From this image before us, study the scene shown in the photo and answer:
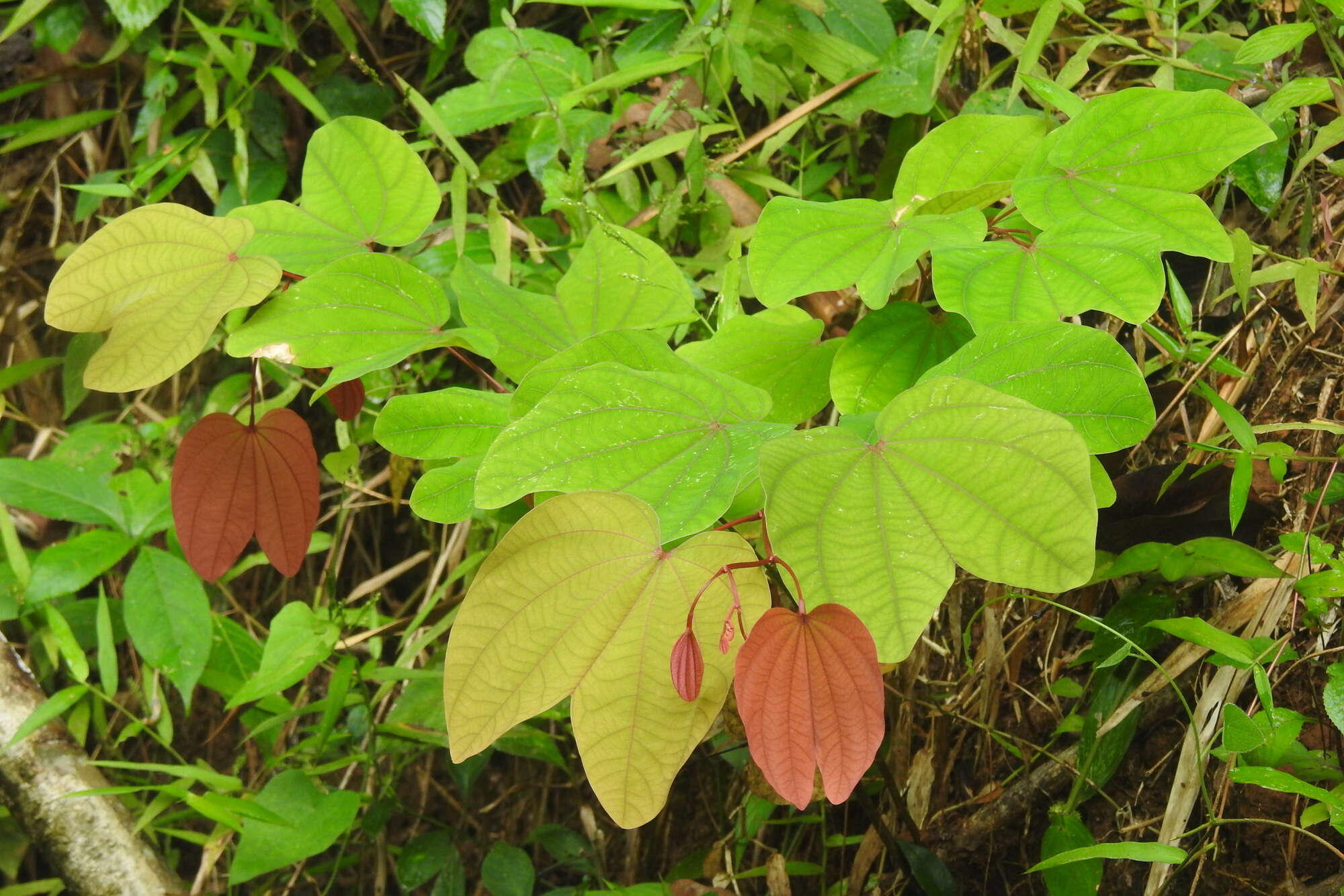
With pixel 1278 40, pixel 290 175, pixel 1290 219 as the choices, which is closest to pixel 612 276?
pixel 1278 40

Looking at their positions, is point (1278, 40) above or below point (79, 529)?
above

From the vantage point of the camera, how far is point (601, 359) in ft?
2.07

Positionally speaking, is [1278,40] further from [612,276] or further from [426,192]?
[426,192]

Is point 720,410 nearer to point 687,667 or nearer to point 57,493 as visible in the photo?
point 687,667

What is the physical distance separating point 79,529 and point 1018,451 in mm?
1799

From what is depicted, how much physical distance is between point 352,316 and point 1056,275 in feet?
1.60

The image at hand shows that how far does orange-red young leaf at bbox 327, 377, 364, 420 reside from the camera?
0.84 meters

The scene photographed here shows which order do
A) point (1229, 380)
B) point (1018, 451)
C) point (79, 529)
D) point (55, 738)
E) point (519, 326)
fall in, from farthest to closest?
point (79, 529), point (55, 738), point (1229, 380), point (519, 326), point (1018, 451)

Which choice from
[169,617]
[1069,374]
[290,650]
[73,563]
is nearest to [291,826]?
[290,650]

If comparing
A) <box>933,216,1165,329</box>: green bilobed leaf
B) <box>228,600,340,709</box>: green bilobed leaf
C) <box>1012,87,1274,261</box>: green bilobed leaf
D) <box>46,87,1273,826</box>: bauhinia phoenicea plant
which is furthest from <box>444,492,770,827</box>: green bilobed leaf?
<box>228,600,340,709</box>: green bilobed leaf

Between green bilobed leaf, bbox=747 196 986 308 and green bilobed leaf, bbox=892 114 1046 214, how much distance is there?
0.08 metres

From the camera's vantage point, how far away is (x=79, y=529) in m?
1.79

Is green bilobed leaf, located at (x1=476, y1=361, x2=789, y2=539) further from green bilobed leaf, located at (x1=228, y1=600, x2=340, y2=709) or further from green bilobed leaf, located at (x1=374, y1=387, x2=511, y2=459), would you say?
green bilobed leaf, located at (x1=228, y1=600, x2=340, y2=709)

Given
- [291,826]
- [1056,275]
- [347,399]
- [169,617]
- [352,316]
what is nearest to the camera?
[1056,275]
